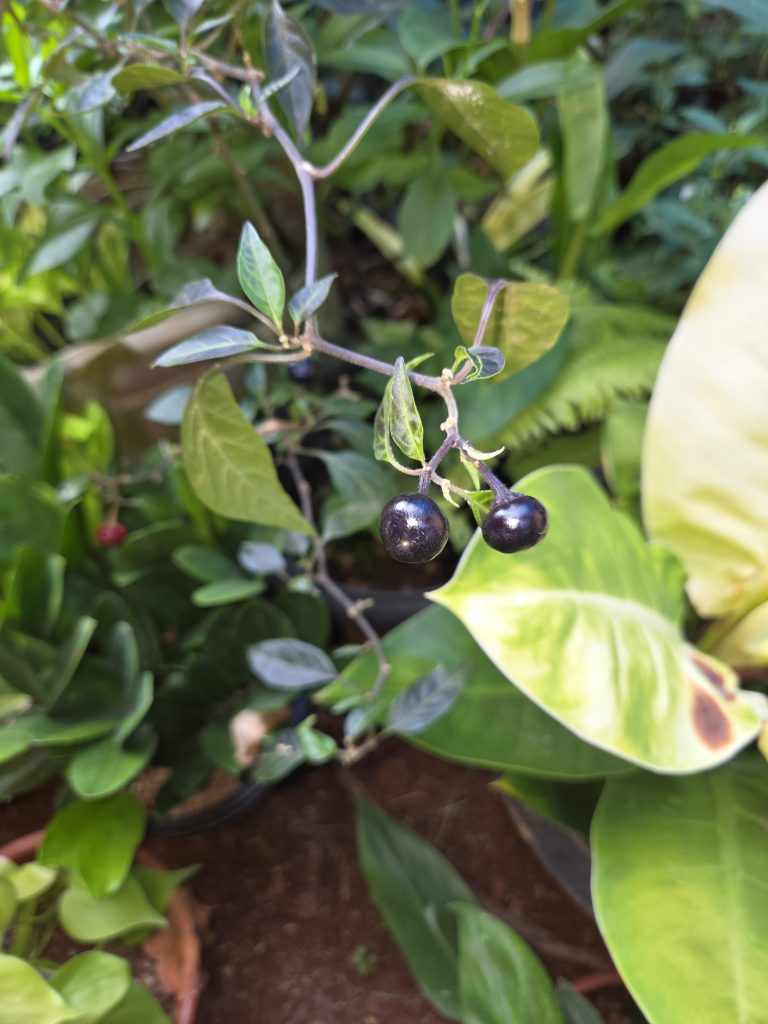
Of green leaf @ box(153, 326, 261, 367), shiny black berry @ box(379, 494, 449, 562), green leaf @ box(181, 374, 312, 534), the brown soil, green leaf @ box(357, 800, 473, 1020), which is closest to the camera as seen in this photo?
shiny black berry @ box(379, 494, 449, 562)

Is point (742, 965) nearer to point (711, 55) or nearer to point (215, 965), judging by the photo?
point (215, 965)

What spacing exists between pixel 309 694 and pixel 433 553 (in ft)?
2.02

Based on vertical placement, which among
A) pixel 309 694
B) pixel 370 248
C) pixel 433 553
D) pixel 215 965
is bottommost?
pixel 215 965

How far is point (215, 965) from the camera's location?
2.87ft

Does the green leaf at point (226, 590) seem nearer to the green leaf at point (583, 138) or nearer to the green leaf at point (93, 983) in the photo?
the green leaf at point (93, 983)

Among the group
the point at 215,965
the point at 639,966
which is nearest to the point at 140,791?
the point at 215,965

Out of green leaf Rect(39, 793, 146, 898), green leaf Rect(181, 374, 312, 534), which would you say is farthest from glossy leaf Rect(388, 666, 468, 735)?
green leaf Rect(39, 793, 146, 898)

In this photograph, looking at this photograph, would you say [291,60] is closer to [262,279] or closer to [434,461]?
[262,279]

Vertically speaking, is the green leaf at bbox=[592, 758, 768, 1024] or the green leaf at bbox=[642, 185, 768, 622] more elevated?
the green leaf at bbox=[642, 185, 768, 622]

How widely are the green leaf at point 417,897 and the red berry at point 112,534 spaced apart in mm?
403

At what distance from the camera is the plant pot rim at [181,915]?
2.50 ft

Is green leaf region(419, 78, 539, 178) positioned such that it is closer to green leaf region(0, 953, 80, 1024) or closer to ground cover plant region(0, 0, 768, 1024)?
ground cover plant region(0, 0, 768, 1024)

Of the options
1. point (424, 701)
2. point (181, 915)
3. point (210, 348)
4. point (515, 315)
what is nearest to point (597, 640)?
point (424, 701)

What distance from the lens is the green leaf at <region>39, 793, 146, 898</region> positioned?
2.19ft
